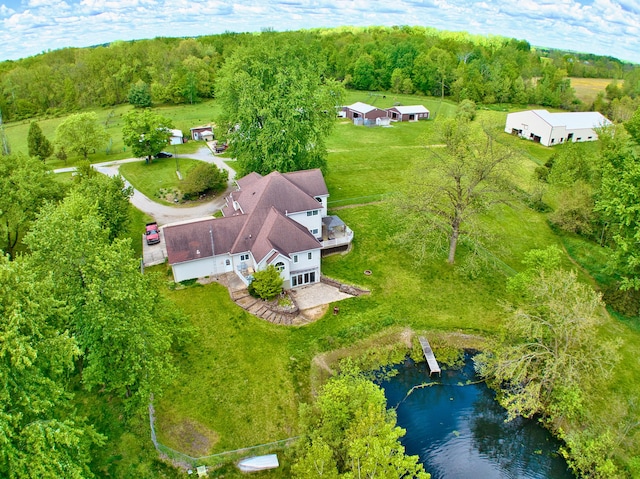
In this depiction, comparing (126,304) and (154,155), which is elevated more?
(126,304)

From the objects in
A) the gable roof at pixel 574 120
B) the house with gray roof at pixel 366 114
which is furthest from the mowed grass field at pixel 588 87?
the house with gray roof at pixel 366 114

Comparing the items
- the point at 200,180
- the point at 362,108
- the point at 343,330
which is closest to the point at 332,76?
the point at 362,108

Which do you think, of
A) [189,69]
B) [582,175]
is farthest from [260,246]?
[189,69]

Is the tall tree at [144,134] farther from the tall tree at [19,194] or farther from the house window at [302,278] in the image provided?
the house window at [302,278]

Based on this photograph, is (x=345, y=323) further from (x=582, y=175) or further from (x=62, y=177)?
(x=62, y=177)

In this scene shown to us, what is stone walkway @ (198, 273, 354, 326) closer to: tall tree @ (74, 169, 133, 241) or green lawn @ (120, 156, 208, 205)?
tall tree @ (74, 169, 133, 241)

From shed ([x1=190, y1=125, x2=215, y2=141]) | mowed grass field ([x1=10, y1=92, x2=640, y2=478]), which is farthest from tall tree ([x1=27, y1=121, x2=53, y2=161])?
mowed grass field ([x1=10, y1=92, x2=640, y2=478])
